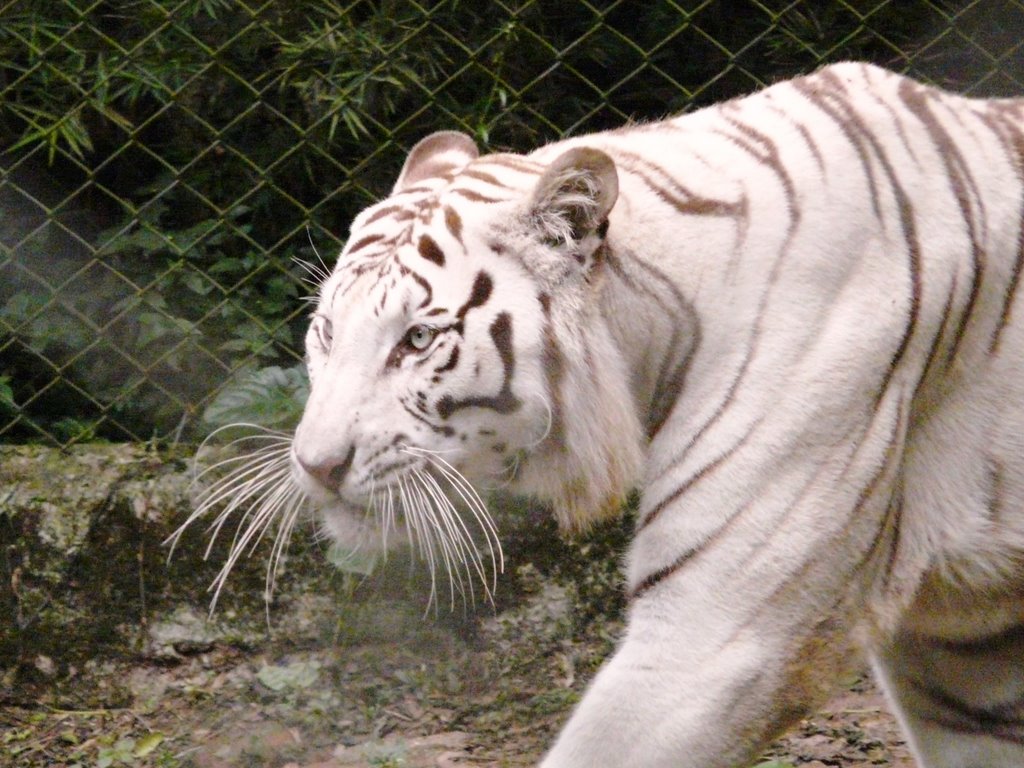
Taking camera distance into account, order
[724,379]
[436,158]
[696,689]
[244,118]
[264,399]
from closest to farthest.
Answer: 1. [696,689]
2. [724,379]
3. [436,158]
4. [264,399]
5. [244,118]

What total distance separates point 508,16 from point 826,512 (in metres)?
1.95

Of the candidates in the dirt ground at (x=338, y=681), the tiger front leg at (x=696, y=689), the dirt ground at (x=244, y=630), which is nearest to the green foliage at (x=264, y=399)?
the dirt ground at (x=244, y=630)

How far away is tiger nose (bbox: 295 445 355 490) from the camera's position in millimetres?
1925

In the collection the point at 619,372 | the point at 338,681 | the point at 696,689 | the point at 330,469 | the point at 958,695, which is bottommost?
the point at 338,681

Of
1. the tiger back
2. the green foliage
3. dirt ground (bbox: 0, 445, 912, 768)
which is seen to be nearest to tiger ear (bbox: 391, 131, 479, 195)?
the tiger back

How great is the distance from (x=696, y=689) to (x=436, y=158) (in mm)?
1044

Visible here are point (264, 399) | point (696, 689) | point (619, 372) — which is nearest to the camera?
point (696, 689)

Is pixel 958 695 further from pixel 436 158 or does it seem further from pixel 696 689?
pixel 436 158

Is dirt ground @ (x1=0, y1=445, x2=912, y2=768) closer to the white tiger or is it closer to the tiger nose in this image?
the white tiger

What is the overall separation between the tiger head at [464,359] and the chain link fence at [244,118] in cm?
136

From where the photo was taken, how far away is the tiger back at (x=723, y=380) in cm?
185

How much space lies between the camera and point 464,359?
6.43 ft

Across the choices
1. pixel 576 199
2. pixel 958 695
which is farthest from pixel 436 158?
pixel 958 695

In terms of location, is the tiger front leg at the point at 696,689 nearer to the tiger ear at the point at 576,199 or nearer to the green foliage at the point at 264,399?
the tiger ear at the point at 576,199
